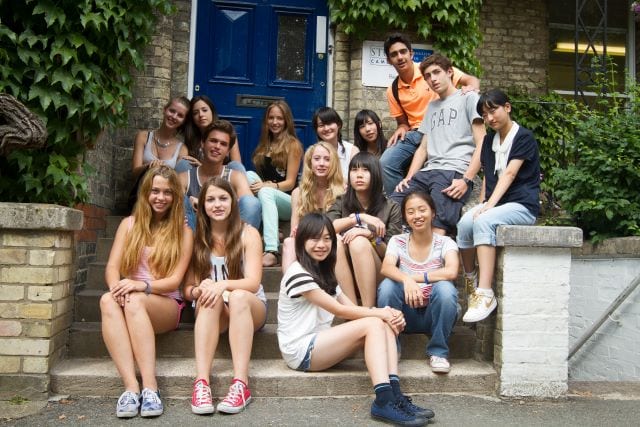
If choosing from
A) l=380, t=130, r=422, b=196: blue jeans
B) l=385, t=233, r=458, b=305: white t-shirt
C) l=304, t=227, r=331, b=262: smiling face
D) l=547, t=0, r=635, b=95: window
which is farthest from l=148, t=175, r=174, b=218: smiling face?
l=547, t=0, r=635, b=95: window

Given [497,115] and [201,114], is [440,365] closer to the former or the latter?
[497,115]

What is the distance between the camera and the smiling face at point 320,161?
4.24 metres

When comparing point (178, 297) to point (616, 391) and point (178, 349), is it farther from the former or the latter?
point (616, 391)

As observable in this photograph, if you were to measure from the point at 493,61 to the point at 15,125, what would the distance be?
5.93 meters

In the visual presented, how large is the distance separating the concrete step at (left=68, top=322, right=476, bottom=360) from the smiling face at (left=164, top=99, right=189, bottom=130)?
6.30 ft

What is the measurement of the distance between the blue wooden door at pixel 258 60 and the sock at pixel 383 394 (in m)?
3.77

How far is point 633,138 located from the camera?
475 centimetres

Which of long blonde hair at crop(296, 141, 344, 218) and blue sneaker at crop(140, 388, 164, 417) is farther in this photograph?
long blonde hair at crop(296, 141, 344, 218)

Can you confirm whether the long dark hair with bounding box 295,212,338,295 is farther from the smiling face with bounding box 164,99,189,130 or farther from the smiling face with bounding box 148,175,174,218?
the smiling face with bounding box 164,99,189,130

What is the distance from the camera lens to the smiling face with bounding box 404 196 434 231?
3578mm

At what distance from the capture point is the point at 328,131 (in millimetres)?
4988

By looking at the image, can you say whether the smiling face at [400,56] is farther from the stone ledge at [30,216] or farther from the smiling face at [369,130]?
the stone ledge at [30,216]

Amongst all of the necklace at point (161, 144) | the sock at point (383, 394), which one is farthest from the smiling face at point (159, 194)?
the necklace at point (161, 144)

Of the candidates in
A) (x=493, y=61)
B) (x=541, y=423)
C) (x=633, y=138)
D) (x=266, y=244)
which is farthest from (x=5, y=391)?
(x=493, y=61)
